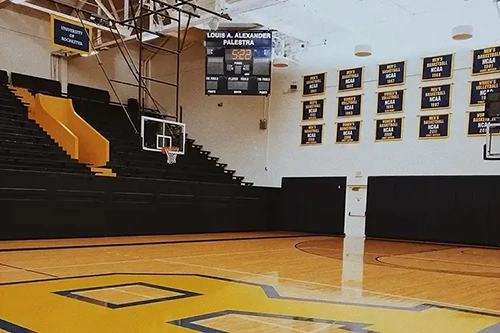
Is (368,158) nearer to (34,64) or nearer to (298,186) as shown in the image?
(298,186)

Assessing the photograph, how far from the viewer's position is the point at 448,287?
428cm

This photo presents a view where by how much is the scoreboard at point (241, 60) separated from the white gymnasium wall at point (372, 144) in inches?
67.9

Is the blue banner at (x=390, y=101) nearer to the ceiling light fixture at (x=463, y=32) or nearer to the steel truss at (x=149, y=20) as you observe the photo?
the ceiling light fixture at (x=463, y=32)

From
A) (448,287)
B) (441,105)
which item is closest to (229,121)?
(441,105)

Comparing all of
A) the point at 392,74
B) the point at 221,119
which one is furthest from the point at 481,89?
the point at 221,119

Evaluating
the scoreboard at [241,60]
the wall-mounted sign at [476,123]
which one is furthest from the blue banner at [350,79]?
the wall-mounted sign at [476,123]

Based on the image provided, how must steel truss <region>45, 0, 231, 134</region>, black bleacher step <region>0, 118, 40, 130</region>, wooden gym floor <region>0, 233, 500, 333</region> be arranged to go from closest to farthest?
wooden gym floor <region>0, 233, 500, 333</region>
steel truss <region>45, 0, 231, 134</region>
black bleacher step <region>0, 118, 40, 130</region>

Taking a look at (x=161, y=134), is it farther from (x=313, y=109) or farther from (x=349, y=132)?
(x=349, y=132)

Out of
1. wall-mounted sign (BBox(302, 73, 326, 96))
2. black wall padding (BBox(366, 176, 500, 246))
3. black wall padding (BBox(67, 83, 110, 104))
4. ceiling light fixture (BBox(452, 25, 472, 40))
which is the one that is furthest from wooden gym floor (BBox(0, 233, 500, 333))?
black wall padding (BBox(67, 83, 110, 104))

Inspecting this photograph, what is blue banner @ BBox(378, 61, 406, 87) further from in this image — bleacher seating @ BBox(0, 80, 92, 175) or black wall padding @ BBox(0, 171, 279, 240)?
bleacher seating @ BBox(0, 80, 92, 175)

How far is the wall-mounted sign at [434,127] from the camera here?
32.4 ft

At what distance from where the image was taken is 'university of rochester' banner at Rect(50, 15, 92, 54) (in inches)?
394

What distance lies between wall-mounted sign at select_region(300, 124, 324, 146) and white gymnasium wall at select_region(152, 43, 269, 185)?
42.7 inches

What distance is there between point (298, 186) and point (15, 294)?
8.96 metres
